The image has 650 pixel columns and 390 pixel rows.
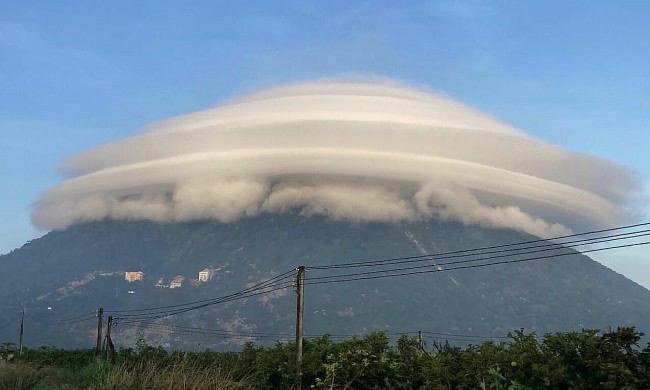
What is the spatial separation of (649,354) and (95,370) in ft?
43.0

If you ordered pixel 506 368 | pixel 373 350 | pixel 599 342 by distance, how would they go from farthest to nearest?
1. pixel 373 350
2. pixel 506 368
3. pixel 599 342

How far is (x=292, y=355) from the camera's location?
811 inches

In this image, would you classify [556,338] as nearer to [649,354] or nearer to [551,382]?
[551,382]

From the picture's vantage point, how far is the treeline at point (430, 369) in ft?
41.6

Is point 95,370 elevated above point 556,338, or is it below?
below

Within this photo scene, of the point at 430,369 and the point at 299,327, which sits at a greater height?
the point at 299,327

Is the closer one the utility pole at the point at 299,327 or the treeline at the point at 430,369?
the treeline at the point at 430,369

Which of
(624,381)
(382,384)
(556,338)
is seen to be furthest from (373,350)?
(624,381)

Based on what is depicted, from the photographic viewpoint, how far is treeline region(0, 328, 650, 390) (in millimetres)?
12688

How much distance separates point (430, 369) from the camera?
1512 centimetres

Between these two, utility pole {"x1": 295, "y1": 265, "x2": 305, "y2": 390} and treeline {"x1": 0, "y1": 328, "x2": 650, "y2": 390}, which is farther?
utility pole {"x1": 295, "y1": 265, "x2": 305, "y2": 390}

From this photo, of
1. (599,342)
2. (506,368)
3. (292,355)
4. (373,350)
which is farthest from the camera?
(292,355)

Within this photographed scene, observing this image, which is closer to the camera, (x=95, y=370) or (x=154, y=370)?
(x=154, y=370)

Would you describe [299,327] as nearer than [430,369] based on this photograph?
No
